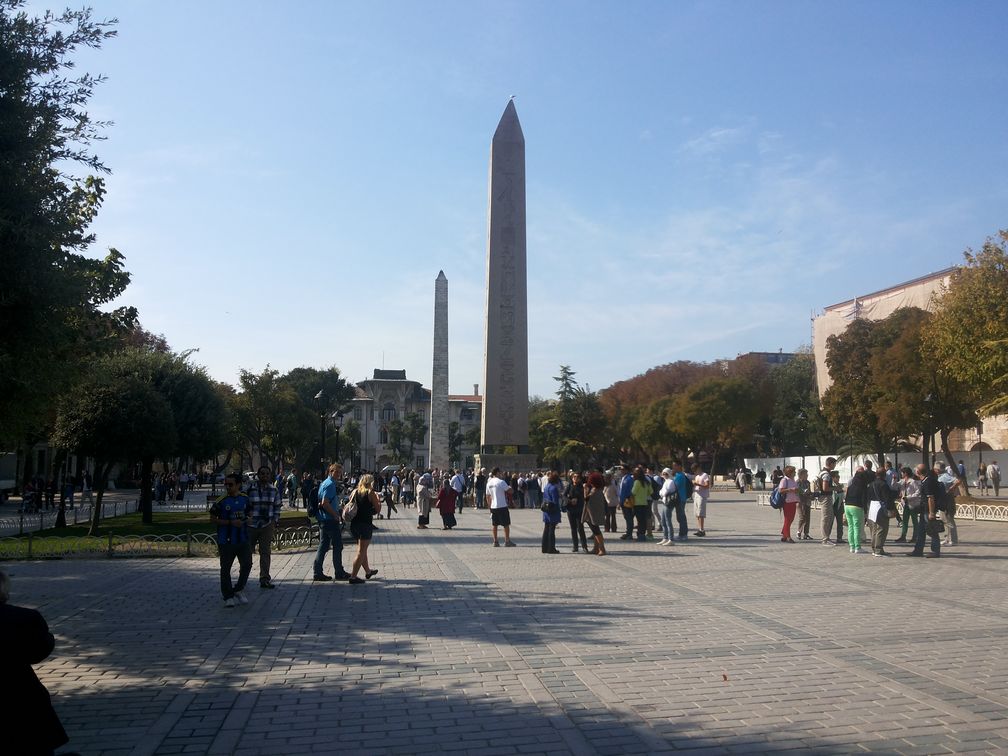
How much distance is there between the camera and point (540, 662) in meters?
6.84

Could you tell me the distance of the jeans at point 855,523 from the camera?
48.2 feet

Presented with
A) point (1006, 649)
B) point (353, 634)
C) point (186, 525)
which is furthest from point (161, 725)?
point (186, 525)

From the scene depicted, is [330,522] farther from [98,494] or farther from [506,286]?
[506,286]

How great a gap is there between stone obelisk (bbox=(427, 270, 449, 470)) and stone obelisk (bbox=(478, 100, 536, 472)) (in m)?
14.8

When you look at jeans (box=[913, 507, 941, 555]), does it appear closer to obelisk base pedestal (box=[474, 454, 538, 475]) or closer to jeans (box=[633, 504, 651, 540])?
jeans (box=[633, 504, 651, 540])

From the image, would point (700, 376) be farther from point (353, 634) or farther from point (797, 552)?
point (353, 634)

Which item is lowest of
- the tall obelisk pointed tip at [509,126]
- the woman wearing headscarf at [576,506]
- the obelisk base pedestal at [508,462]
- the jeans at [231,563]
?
the jeans at [231,563]

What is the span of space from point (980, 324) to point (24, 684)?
93.9ft

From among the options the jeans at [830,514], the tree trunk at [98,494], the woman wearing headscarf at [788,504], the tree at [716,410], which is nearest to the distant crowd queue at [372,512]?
the woman wearing headscarf at [788,504]

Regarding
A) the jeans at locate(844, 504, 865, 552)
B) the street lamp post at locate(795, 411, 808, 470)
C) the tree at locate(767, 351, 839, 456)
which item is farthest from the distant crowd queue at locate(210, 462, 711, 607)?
the street lamp post at locate(795, 411, 808, 470)

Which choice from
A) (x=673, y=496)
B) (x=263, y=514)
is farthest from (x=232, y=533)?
(x=673, y=496)

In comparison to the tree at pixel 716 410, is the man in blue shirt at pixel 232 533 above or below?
below

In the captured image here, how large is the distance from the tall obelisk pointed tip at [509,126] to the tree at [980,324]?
1499 cm

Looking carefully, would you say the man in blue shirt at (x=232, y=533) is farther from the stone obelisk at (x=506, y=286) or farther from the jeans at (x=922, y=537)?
the stone obelisk at (x=506, y=286)
